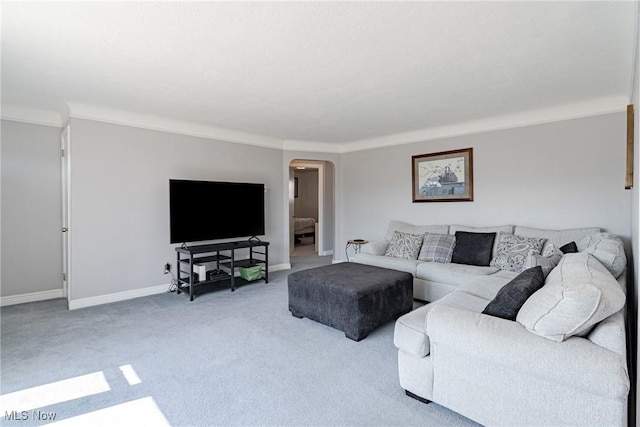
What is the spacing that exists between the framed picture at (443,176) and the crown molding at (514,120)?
29 cm

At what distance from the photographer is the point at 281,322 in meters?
3.28

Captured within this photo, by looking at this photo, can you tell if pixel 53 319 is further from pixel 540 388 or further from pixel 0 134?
pixel 540 388

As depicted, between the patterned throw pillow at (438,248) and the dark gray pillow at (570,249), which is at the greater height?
the dark gray pillow at (570,249)

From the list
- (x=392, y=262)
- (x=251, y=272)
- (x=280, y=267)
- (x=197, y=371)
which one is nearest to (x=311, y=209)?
(x=280, y=267)

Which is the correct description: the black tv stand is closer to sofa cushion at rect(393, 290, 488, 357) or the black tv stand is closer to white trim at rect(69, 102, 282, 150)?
white trim at rect(69, 102, 282, 150)

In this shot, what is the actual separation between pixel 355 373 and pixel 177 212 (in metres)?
3.05

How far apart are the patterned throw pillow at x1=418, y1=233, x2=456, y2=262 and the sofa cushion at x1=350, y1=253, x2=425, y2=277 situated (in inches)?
7.5

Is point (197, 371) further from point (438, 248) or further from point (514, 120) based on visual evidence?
point (514, 120)

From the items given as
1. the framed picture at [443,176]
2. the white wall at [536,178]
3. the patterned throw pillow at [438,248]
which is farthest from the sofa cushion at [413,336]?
the framed picture at [443,176]

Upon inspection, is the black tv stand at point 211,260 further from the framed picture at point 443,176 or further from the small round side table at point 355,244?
the framed picture at point 443,176

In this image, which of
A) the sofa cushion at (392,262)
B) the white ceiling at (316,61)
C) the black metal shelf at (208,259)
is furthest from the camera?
the black metal shelf at (208,259)

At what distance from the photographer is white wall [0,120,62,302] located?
3.78 meters

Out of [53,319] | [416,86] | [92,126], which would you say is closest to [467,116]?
[416,86]

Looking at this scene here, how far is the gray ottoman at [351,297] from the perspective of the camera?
9.38ft
